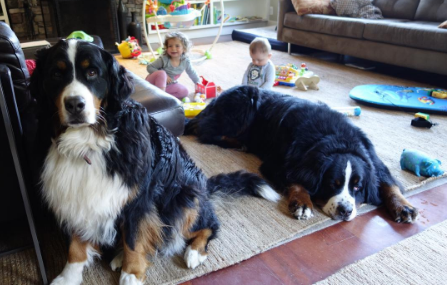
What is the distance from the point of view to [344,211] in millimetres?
1902

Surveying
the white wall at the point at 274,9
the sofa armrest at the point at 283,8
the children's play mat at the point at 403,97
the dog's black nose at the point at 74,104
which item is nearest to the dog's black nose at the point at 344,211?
the dog's black nose at the point at 74,104

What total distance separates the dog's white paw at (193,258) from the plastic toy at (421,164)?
1.47 m

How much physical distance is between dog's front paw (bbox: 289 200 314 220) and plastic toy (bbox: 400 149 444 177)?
0.81 meters

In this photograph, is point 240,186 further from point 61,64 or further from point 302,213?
point 61,64

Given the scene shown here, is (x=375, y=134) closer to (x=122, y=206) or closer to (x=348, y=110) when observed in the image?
(x=348, y=110)

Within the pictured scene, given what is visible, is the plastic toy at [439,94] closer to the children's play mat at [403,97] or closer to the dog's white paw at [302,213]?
the children's play mat at [403,97]

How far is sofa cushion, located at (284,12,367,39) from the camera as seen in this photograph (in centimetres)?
469

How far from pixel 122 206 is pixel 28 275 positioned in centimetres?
55

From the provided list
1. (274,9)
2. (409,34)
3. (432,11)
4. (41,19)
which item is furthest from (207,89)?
(274,9)

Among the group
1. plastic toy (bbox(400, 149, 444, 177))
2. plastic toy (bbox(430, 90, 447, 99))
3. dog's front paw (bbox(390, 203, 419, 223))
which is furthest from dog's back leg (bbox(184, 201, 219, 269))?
plastic toy (bbox(430, 90, 447, 99))

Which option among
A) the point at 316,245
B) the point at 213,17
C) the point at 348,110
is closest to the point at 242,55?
the point at 213,17

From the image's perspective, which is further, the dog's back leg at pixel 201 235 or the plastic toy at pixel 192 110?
the plastic toy at pixel 192 110

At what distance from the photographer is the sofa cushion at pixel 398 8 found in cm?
492

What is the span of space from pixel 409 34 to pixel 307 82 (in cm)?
124
